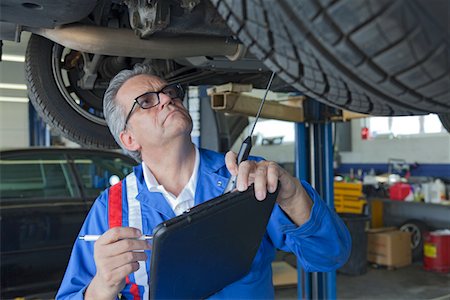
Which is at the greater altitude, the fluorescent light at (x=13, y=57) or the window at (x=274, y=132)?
the fluorescent light at (x=13, y=57)

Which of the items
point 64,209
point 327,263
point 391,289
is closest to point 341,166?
point 391,289

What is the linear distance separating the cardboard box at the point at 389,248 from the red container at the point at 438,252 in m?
0.22

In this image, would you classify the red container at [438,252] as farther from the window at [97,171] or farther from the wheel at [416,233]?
the window at [97,171]

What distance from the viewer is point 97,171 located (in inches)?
123

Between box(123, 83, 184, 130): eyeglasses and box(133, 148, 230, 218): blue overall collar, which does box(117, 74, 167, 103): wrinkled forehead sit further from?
box(133, 148, 230, 218): blue overall collar

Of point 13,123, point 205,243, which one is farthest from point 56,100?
point 13,123

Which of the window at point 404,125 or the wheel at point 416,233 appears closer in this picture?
the wheel at point 416,233

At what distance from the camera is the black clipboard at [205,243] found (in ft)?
2.48

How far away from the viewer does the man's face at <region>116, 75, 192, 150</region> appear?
1125mm

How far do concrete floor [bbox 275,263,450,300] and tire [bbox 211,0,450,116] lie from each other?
2.99m

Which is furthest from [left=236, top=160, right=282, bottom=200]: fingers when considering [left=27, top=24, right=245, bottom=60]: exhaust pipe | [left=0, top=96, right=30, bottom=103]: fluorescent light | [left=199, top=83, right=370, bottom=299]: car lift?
[left=0, top=96, right=30, bottom=103]: fluorescent light

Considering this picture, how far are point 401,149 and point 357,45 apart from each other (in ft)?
16.6

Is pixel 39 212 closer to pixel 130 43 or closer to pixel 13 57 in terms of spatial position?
pixel 130 43

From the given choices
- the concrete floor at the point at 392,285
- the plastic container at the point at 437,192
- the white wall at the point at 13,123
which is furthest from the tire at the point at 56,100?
the white wall at the point at 13,123
